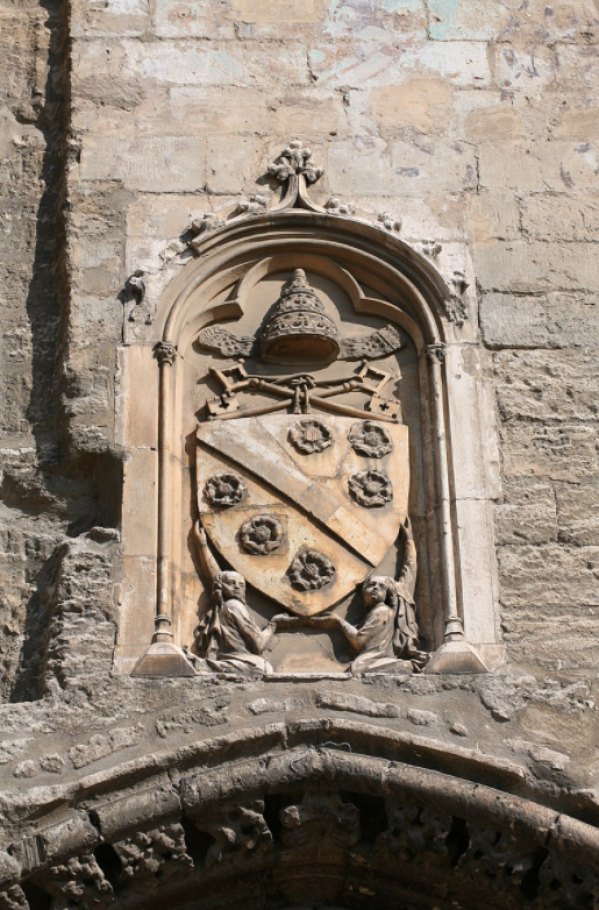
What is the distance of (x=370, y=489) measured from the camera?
7.92m

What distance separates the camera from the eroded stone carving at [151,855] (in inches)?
273

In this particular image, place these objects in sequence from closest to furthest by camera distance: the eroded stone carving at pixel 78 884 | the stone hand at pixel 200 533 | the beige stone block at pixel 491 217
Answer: the eroded stone carving at pixel 78 884, the stone hand at pixel 200 533, the beige stone block at pixel 491 217

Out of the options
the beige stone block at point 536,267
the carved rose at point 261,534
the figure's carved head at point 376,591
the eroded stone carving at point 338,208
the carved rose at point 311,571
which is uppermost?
the eroded stone carving at point 338,208

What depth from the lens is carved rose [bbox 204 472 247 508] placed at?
25.8 feet

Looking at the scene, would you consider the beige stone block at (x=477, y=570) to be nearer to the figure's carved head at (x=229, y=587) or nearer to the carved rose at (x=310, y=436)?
the carved rose at (x=310, y=436)

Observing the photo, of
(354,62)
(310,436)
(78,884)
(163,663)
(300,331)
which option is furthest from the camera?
(354,62)

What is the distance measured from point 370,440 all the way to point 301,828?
1.76 m

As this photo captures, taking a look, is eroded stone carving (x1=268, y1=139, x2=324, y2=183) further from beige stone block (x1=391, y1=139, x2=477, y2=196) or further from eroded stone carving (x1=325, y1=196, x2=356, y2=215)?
beige stone block (x1=391, y1=139, x2=477, y2=196)

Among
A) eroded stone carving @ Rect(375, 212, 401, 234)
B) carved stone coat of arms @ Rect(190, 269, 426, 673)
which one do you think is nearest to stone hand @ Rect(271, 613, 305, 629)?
carved stone coat of arms @ Rect(190, 269, 426, 673)

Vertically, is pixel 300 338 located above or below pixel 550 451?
above

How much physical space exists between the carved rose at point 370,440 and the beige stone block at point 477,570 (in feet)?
1.36

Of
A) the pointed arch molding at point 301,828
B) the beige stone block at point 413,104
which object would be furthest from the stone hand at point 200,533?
the beige stone block at point 413,104

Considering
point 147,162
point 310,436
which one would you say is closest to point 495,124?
point 147,162

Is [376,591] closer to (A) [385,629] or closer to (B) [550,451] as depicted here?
(A) [385,629]
